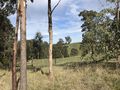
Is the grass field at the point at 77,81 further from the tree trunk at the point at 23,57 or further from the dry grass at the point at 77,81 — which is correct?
the tree trunk at the point at 23,57

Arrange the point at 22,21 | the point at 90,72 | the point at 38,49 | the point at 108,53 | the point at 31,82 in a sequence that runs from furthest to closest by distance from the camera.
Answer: the point at 38,49
the point at 108,53
the point at 90,72
the point at 31,82
the point at 22,21

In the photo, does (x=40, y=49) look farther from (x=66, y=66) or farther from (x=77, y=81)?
(x=77, y=81)

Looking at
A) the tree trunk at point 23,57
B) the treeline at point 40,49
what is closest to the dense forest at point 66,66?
the tree trunk at point 23,57

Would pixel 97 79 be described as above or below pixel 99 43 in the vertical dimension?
below

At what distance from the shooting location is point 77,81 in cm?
1994

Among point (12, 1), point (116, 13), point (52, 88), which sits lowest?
point (52, 88)

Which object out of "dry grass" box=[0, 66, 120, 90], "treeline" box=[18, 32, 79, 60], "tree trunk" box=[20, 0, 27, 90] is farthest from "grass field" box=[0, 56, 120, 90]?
"treeline" box=[18, 32, 79, 60]

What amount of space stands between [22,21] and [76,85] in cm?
653

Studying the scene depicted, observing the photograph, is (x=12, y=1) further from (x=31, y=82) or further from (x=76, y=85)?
(x=76, y=85)

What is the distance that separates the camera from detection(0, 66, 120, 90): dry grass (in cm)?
1845

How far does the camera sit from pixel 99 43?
2869 cm

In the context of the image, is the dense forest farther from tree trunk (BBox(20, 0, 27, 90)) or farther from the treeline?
the treeline

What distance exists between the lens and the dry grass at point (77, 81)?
18.5m

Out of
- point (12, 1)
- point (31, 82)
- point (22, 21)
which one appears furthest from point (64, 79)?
point (12, 1)
